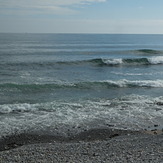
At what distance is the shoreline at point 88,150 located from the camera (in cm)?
823

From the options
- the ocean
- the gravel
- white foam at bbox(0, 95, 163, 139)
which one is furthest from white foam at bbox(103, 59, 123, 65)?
the gravel

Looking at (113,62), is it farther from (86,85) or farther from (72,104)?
(72,104)

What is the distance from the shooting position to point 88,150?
9.20 meters

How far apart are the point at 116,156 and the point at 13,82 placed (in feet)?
51.5

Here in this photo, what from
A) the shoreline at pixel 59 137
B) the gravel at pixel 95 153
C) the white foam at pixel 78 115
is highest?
the gravel at pixel 95 153

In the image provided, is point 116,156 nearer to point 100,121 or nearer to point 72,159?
point 72,159

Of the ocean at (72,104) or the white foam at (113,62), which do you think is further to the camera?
the white foam at (113,62)

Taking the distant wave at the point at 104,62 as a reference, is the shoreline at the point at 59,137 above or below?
below

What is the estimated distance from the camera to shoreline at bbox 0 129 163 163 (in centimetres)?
823

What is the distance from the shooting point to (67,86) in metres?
22.1

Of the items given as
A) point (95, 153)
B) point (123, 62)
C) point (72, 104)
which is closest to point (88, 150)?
point (95, 153)

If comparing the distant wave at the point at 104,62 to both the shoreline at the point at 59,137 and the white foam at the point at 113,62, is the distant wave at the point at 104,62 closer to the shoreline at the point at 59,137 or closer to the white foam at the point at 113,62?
the white foam at the point at 113,62

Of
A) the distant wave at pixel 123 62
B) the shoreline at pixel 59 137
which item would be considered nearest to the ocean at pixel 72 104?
the shoreline at pixel 59 137

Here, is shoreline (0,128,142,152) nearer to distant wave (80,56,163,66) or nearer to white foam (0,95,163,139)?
white foam (0,95,163,139)
